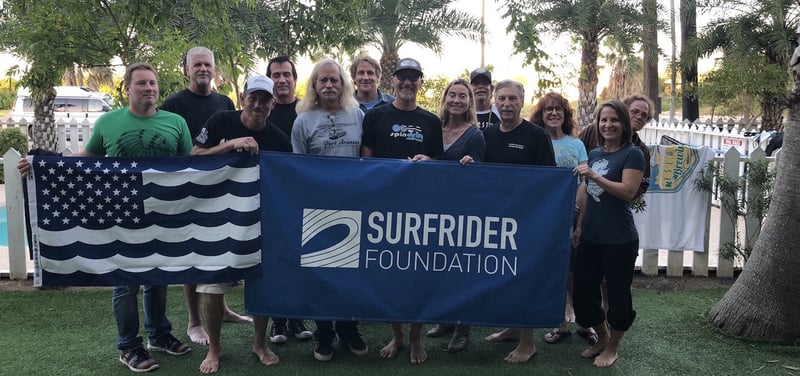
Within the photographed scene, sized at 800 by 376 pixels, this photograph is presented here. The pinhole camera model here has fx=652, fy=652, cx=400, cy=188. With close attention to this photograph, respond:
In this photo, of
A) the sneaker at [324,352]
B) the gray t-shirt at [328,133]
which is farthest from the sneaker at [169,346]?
the gray t-shirt at [328,133]

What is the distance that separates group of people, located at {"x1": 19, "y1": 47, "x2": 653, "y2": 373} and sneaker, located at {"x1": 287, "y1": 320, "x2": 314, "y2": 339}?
0.48ft

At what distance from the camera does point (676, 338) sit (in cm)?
466

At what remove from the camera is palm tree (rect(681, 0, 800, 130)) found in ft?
54.0

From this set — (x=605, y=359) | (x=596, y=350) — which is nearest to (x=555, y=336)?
(x=596, y=350)

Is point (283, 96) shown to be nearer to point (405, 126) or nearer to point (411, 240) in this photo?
point (405, 126)

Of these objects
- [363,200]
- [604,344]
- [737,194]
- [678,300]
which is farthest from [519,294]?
[737,194]

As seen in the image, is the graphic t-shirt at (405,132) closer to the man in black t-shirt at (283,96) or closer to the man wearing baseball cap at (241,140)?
the man wearing baseball cap at (241,140)

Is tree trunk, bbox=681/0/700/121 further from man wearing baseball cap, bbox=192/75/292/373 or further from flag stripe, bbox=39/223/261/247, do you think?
flag stripe, bbox=39/223/261/247

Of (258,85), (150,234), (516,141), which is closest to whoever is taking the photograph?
Answer: (258,85)

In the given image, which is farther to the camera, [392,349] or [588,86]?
[588,86]

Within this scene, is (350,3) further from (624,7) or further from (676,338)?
(624,7)

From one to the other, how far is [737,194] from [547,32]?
1177 centimetres

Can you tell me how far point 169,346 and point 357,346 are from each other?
1232 mm

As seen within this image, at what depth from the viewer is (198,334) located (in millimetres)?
4555
